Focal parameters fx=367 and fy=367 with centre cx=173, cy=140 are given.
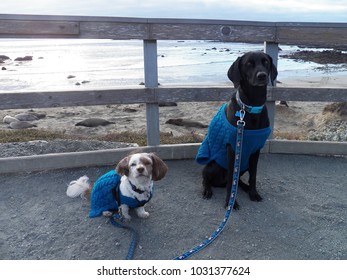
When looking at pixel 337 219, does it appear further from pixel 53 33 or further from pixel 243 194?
pixel 53 33

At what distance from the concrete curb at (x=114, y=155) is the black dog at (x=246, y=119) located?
97cm

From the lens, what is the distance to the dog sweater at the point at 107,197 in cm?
351

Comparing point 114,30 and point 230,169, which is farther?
point 114,30

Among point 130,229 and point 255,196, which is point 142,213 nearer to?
point 130,229

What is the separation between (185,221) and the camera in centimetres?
356

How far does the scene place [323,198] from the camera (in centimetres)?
402

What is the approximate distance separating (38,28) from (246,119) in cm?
250

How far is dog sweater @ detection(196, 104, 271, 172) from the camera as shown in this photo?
12.2 feet

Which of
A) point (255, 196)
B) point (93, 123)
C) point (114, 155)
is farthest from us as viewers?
point (93, 123)

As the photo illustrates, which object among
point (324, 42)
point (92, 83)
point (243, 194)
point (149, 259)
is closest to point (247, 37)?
point (324, 42)

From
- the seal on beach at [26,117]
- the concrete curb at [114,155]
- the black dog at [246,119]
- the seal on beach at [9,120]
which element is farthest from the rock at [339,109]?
the seal on beach at [9,120]

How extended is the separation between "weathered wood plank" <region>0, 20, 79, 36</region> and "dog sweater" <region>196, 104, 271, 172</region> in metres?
1.93

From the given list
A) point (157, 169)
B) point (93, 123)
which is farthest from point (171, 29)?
point (93, 123)

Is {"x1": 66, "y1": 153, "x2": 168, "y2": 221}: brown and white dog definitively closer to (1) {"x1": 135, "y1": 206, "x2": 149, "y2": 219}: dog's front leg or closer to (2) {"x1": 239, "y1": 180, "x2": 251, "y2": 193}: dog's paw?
(1) {"x1": 135, "y1": 206, "x2": 149, "y2": 219}: dog's front leg
